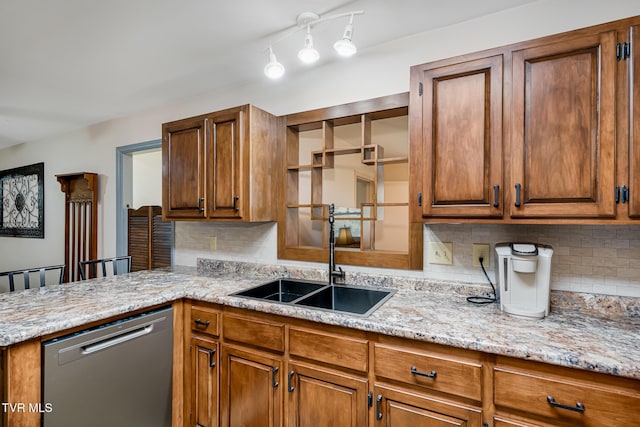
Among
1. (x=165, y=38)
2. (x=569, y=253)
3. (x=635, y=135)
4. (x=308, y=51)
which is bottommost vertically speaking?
(x=569, y=253)

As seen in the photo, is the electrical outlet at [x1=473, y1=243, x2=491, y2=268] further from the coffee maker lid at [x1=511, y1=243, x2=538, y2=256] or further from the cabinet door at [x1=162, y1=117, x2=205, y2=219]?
the cabinet door at [x1=162, y1=117, x2=205, y2=219]

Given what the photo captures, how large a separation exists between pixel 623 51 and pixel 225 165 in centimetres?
196

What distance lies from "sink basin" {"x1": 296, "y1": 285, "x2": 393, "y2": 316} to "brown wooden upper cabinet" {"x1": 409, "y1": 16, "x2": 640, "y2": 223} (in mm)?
564

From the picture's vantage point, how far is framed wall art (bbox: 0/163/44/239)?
4.06 meters

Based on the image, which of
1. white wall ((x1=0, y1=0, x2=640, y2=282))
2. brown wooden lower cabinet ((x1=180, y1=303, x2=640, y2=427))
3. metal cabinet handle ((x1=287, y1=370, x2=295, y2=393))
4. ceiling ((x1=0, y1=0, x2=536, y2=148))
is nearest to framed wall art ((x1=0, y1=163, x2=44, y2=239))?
white wall ((x1=0, y1=0, x2=640, y2=282))

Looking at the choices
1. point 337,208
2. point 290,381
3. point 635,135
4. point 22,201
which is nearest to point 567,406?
point 635,135

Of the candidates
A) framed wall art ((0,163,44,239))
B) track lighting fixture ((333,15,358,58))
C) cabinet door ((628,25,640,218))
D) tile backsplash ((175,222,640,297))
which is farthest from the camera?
framed wall art ((0,163,44,239))

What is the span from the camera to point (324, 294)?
1.93 metres

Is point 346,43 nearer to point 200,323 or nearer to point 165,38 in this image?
point 165,38

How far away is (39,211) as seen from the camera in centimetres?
405

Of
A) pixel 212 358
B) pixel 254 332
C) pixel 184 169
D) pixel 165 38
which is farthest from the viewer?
pixel 184 169

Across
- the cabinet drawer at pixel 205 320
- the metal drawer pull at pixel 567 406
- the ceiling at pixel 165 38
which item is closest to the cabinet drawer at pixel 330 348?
the cabinet drawer at pixel 205 320

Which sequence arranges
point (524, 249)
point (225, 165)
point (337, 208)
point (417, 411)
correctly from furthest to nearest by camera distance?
point (337, 208) → point (225, 165) → point (524, 249) → point (417, 411)

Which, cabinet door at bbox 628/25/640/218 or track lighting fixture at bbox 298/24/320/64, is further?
track lighting fixture at bbox 298/24/320/64
